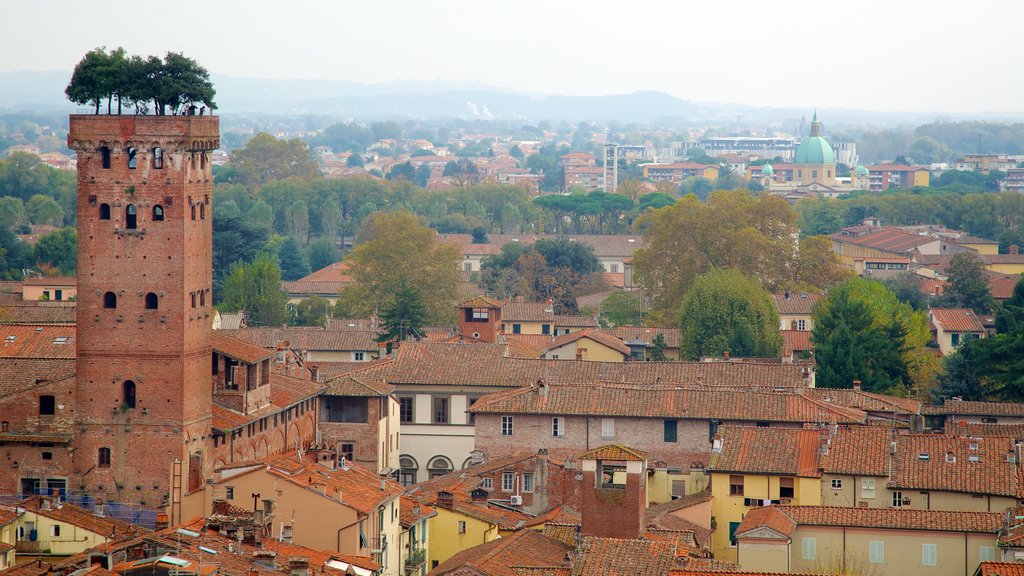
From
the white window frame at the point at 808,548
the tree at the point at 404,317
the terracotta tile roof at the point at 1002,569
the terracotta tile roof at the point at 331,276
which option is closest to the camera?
the terracotta tile roof at the point at 1002,569

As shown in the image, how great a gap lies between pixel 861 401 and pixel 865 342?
32.1 feet

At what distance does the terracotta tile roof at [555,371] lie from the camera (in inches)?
2055

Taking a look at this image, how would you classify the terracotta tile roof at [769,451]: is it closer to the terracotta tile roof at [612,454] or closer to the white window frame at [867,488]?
the white window frame at [867,488]

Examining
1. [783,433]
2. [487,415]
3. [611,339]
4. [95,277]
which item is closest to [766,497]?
[783,433]

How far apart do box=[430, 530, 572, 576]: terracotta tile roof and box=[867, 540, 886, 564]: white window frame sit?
18.5 feet

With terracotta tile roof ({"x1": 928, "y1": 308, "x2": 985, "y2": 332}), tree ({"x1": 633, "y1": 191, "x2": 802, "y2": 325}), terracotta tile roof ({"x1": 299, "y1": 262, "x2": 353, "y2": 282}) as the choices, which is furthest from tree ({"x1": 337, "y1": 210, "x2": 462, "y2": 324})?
terracotta tile roof ({"x1": 928, "y1": 308, "x2": 985, "y2": 332})

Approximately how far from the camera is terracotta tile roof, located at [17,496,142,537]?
36.3 meters

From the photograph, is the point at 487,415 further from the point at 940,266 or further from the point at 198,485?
the point at 940,266

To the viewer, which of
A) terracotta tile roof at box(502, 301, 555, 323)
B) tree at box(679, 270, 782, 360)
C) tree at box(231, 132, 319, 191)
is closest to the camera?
tree at box(679, 270, 782, 360)

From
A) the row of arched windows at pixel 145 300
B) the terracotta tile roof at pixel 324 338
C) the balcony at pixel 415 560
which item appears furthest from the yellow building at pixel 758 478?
the terracotta tile roof at pixel 324 338

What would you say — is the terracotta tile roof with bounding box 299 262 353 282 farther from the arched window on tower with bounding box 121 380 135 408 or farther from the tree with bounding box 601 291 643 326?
the arched window on tower with bounding box 121 380 135 408

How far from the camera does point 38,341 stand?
4828 centimetres

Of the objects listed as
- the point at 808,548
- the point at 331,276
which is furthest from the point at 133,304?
the point at 331,276

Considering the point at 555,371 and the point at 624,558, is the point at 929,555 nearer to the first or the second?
the point at 624,558
